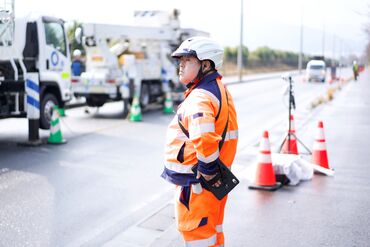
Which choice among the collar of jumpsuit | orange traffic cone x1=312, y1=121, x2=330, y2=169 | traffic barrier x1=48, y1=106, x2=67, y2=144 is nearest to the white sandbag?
orange traffic cone x1=312, y1=121, x2=330, y2=169

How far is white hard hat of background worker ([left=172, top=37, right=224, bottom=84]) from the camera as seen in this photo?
3879 millimetres

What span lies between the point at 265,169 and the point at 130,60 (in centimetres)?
1173

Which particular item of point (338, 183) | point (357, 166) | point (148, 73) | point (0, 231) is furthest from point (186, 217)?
point (148, 73)

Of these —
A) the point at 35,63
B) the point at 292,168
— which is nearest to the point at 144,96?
the point at 35,63

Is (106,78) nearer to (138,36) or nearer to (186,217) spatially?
(138,36)

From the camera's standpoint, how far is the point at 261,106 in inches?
885

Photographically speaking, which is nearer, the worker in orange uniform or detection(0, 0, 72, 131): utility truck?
the worker in orange uniform

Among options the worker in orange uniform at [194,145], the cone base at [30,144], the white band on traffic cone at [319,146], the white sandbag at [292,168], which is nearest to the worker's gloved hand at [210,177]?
the worker in orange uniform at [194,145]

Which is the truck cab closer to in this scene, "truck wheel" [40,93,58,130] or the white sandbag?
"truck wheel" [40,93,58,130]

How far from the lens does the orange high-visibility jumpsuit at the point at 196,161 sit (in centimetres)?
374

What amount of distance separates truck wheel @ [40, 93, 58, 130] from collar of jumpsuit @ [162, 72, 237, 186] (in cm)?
981

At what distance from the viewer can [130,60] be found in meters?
19.0

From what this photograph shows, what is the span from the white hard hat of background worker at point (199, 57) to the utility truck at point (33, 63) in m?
8.61

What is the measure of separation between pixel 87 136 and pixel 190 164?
9705 mm
